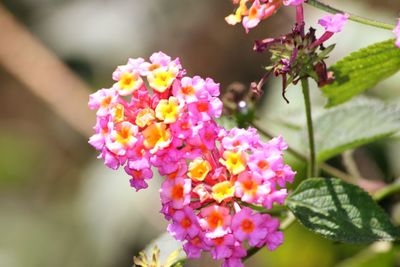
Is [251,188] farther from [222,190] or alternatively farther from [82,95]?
[82,95]

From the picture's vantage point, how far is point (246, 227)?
3.20 ft

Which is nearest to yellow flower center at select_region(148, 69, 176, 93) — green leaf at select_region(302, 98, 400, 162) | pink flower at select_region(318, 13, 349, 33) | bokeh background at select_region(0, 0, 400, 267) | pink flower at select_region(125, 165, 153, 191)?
pink flower at select_region(125, 165, 153, 191)

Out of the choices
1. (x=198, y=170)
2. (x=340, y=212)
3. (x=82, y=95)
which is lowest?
(x=340, y=212)

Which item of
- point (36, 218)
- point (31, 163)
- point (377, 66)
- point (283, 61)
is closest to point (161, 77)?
point (283, 61)

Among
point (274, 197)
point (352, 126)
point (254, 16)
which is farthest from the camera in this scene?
point (352, 126)

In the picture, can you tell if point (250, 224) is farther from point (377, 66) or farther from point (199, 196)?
point (377, 66)

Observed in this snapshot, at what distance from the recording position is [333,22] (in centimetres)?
103

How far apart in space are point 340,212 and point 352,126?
1.11 feet

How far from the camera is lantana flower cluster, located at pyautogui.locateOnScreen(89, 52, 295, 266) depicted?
0.98 metres

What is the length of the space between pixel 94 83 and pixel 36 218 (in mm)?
509

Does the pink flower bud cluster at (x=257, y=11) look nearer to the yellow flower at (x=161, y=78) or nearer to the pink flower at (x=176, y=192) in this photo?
the yellow flower at (x=161, y=78)

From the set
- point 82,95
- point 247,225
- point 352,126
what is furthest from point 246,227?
point 82,95

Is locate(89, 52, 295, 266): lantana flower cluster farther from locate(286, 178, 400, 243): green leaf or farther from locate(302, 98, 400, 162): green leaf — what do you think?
locate(302, 98, 400, 162): green leaf

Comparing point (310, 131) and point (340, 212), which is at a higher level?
point (310, 131)
